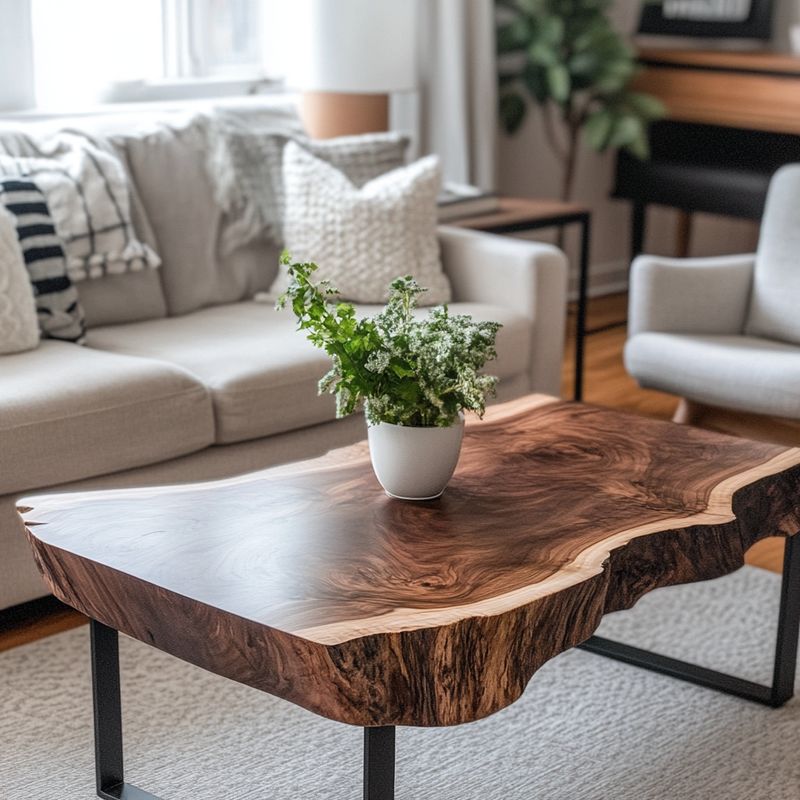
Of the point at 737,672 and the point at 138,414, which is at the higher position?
the point at 138,414

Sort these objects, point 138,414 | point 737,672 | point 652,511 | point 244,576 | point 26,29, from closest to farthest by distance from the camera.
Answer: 1. point 244,576
2. point 652,511
3. point 737,672
4. point 138,414
5. point 26,29

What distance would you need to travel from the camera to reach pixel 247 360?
2.79 metres

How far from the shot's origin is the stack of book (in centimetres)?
380

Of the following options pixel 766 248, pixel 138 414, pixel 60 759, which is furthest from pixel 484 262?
pixel 60 759

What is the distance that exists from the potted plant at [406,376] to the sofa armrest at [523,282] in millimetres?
1451

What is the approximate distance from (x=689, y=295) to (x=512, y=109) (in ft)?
5.37

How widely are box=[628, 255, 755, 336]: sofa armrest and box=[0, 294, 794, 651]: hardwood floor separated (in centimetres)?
29

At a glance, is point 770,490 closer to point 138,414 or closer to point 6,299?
point 138,414

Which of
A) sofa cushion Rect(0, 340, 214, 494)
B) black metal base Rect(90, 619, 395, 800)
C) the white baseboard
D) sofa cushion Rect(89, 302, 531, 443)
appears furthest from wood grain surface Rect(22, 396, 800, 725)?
the white baseboard

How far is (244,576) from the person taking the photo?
63.8 inches

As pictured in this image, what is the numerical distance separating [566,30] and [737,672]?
2928mm

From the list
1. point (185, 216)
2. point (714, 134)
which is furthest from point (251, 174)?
point (714, 134)

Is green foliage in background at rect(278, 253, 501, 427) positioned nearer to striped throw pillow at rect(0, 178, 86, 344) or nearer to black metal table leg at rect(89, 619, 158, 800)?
black metal table leg at rect(89, 619, 158, 800)

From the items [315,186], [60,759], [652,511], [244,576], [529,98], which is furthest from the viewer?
[529,98]
